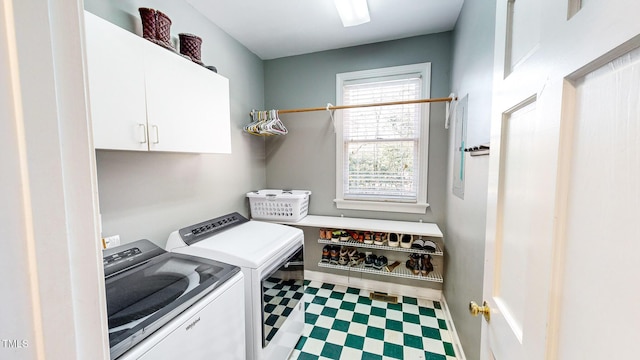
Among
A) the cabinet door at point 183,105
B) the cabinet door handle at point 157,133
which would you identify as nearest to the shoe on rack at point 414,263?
the cabinet door at point 183,105

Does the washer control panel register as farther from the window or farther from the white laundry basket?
the window

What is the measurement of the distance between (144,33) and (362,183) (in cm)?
207

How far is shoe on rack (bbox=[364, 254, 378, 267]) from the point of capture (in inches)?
95.3

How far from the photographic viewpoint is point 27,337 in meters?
0.30

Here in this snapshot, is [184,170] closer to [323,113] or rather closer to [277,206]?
[277,206]

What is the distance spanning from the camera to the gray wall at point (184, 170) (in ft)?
4.45

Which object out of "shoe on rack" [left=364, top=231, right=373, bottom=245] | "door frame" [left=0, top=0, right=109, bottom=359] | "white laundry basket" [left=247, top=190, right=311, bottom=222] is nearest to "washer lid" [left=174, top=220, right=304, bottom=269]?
"white laundry basket" [left=247, top=190, right=311, bottom=222]

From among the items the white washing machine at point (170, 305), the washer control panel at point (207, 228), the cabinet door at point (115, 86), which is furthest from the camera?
the washer control panel at point (207, 228)

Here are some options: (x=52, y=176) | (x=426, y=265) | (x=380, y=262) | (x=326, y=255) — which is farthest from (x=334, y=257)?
(x=52, y=176)

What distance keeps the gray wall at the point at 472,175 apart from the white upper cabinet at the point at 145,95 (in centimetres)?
165

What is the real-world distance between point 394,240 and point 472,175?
1.09 metres

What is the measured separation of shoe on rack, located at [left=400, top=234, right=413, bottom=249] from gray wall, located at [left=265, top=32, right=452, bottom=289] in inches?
8.0

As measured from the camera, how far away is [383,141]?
8.04 ft

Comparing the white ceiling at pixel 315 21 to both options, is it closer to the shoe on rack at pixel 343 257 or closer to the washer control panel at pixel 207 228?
the washer control panel at pixel 207 228
